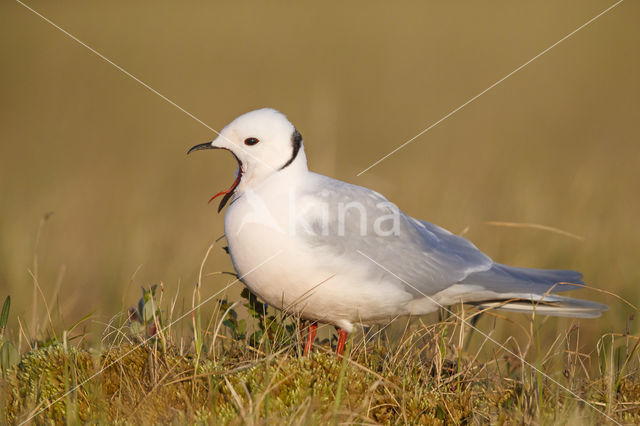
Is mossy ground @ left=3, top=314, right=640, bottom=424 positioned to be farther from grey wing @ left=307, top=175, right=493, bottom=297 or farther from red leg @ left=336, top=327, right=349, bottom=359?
grey wing @ left=307, top=175, right=493, bottom=297

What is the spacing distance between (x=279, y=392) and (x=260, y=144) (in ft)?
5.21

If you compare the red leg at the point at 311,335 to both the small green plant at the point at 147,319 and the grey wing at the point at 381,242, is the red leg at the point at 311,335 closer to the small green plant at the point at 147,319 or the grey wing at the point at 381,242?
the grey wing at the point at 381,242

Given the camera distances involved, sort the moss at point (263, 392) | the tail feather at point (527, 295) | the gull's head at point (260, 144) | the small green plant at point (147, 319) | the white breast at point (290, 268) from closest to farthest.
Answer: the moss at point (263, 392), the white breast at point (290, 268), the small green plant at point (147, 319), the gull's head at point (260, 144), the tail feather at point (527, 295)

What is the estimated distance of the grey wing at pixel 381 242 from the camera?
3928mm

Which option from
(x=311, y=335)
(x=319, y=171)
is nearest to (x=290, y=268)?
(x=311, y=335)

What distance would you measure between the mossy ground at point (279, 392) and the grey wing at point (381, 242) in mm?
673

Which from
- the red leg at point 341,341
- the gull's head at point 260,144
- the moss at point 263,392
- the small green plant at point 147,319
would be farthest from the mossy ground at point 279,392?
the gull's head at point 260,144

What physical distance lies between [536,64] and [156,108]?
28.8ft

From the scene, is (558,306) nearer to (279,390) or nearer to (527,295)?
(527,295)

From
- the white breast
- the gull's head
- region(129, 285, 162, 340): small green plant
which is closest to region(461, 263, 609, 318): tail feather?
the white breast

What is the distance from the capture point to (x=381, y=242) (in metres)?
4.12

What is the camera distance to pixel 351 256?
12.9 ft

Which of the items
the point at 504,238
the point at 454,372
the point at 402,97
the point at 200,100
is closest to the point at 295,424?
the point at 454,372

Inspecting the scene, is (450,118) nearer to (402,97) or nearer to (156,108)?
(402,97)
